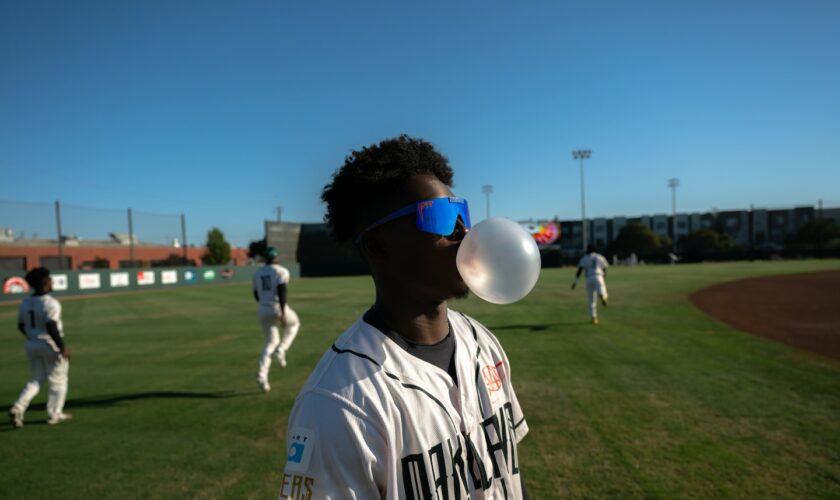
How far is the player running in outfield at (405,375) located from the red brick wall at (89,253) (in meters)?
41.8

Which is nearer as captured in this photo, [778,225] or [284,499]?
[284,499]

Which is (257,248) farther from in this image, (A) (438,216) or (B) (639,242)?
(A) (438,216)

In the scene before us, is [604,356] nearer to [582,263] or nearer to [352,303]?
[582,263]

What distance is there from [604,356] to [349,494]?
904cm

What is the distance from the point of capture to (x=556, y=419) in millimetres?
5949

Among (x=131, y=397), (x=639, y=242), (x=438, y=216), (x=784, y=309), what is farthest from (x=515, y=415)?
(x=639, y=242)

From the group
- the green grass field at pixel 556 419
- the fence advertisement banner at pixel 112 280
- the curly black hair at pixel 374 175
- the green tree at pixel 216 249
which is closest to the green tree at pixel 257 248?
the green tree at pixel 216 249

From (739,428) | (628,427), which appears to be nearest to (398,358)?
(628,427)

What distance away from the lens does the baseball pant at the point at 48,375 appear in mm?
6641

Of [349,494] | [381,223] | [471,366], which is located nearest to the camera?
[349,494]

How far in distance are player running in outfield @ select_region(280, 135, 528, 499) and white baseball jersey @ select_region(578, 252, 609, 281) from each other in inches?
499

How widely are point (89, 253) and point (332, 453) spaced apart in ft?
190

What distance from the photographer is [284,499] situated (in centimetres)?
141

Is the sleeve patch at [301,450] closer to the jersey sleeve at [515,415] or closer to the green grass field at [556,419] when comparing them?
the jersey sleeve at [515,415]
